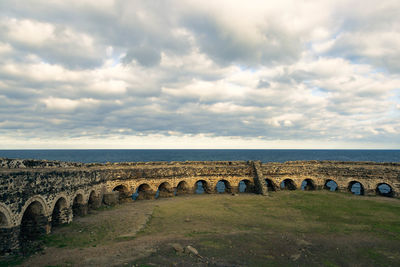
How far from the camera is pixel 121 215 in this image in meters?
20.0

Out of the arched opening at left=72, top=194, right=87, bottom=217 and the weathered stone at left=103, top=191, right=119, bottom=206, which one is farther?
the weathered stone at left=103, top=191, right=119, bottom=206

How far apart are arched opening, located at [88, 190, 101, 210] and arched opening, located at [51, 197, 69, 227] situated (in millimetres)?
4985

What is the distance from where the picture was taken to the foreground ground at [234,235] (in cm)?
1197

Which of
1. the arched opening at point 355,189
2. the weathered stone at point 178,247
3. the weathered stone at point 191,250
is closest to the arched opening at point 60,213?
the weathered stone at point 178,247

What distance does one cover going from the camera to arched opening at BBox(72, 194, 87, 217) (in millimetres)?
20328

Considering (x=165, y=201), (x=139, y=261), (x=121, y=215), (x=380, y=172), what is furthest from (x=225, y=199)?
(x=380, y=172)

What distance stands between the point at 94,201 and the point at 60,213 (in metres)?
5.59

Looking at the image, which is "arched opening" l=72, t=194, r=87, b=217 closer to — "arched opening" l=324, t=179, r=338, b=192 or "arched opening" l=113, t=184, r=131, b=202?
"arched opening" l=113, t=184, r=131, b=202

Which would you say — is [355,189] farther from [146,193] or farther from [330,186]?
[146,193]

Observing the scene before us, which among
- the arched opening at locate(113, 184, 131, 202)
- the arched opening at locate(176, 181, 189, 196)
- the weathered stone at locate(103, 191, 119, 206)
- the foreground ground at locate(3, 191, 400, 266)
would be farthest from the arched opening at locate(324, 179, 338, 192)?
the weathered stone at locate(103, 191, 119, 206)

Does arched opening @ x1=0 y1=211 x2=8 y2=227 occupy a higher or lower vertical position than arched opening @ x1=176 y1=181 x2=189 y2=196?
higher

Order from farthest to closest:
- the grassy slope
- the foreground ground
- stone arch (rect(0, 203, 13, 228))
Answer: the grassy slope → stone arch (rect(0, 203, 13, 228)) → the foreground ground

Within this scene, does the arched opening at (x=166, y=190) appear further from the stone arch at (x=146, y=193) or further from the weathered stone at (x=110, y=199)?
the weathered stone at (x=110, y=199)

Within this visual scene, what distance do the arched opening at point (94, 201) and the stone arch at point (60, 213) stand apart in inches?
194
